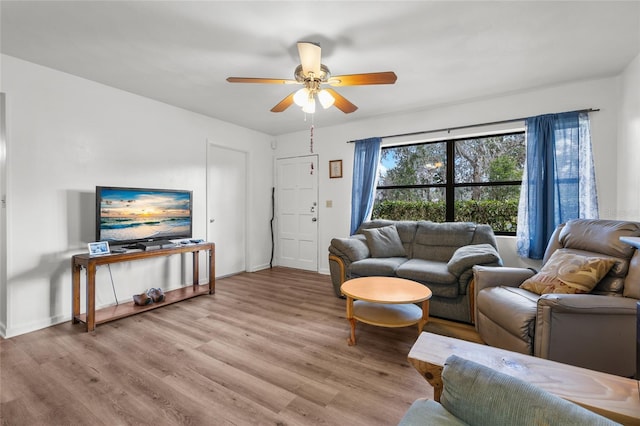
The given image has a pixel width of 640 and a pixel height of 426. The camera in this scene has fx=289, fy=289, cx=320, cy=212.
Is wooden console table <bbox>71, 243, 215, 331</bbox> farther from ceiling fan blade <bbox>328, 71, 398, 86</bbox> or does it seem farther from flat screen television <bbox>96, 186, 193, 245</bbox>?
ceiling fan blade <bbox>328, 71, 398, 86</bbox>

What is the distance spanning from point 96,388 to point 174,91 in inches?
114

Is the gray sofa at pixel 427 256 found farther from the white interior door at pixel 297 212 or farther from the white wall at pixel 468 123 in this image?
the white interior door at pixel 297 212

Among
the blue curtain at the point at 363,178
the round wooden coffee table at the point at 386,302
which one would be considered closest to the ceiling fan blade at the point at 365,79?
the round wooden coffee table at the point at 386,302

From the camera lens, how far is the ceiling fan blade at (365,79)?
210 centimetres

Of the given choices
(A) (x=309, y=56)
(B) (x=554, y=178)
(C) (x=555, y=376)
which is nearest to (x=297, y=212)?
(A) (x=309, y=56)

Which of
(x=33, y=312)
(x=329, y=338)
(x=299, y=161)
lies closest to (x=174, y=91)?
(x=299, y=161)

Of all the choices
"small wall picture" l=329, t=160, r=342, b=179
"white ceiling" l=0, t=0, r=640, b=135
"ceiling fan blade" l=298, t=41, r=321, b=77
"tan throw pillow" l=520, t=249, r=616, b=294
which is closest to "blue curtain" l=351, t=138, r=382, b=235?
"small wall picture" l=329, t=160, r=342, b=179

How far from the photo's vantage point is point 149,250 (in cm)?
308

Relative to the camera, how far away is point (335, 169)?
4672 millimetres

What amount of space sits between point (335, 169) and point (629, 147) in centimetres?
329

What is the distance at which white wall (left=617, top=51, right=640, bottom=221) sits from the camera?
8.28 ft

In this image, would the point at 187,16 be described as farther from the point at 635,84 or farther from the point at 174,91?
the point at 635,84

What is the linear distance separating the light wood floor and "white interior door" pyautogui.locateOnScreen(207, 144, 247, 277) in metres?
1.52

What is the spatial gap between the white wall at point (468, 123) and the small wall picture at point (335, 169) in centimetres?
7
